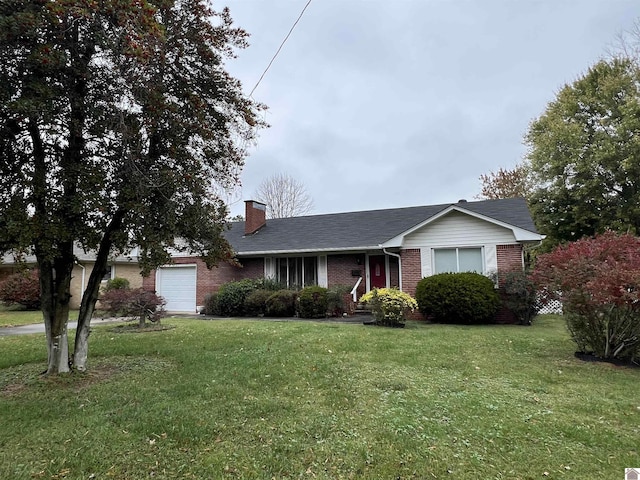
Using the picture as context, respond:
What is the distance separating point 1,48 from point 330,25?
6.59 metres

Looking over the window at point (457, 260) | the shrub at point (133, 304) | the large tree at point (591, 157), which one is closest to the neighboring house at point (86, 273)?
the shrub at point (133, 304)

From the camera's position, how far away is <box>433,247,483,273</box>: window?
45.1 feet

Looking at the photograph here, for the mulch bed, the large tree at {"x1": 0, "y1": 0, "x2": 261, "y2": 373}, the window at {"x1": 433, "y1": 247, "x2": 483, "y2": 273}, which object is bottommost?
the mulch bed

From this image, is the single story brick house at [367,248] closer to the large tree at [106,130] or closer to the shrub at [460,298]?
the shrub at [460,298]

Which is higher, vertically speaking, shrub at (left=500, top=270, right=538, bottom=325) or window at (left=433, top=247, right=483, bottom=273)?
window at (left=433, top=247, right=483, bottom=273)

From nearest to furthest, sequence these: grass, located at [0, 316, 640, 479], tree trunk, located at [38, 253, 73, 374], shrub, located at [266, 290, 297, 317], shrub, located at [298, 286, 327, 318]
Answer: grass, located at [0, 316, 640, 479], tree trunk, located at [38, 253, 73, 374], shrub, located at [298, 286, 327, 318], shrub, located at [266, 290, 297, 317]

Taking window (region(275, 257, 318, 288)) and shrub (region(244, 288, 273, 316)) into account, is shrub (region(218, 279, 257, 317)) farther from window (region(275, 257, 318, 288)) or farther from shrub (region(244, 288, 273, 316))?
window (region(275, 257, 318, 288))

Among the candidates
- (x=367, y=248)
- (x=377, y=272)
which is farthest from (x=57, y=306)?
(x=377, y=272)

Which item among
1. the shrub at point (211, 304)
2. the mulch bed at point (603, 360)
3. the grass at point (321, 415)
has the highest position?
the shrub at point (211, 304)

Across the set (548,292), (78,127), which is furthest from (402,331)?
(78,127)

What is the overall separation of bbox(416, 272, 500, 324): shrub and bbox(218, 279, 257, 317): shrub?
22.9 ft

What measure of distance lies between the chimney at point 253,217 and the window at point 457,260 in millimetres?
9642

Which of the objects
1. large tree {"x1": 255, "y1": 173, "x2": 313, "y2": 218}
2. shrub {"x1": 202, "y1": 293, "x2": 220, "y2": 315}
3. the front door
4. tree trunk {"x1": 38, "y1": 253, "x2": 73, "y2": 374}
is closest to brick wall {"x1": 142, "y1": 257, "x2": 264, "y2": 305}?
shrub {"x1": 202, "y1": 293, "x2": 220, "y2": 315}

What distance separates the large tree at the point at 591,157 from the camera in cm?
2152
